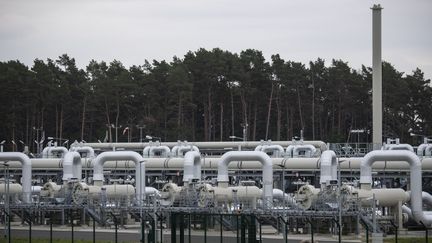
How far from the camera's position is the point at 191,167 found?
68.2 metres

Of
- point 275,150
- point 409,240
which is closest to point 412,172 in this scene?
point 409,240

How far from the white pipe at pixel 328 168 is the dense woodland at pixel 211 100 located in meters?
59.9

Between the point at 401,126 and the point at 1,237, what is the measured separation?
272ft

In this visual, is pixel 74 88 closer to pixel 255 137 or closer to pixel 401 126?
pixel 255 137

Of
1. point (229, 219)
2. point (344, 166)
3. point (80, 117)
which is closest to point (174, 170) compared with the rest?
point (344, 166)

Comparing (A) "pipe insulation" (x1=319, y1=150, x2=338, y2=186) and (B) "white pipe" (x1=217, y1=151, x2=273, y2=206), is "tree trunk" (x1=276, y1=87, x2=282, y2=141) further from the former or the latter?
(B) "white pipe" (x1=217, y1=151, x2=273, y2=206)

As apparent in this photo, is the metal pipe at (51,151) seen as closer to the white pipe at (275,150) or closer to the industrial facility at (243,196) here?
the industrial facility at (243,196)

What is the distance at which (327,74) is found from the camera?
435ft

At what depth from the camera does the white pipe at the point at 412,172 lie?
61094 mm

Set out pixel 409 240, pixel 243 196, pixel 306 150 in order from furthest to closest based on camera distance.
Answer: pixel 306 150
pixel 243 196
pixel 409 240

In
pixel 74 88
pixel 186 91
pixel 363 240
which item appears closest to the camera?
pixel 363 240

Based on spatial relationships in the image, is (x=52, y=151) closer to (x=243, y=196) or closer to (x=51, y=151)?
(x=51, y=151)

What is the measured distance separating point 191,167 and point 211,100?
6381cm

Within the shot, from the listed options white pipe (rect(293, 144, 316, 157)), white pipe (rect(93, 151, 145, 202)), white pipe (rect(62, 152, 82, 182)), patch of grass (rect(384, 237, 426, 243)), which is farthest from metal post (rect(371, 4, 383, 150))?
patch of grass (rect(384, 237, 426, 243))
